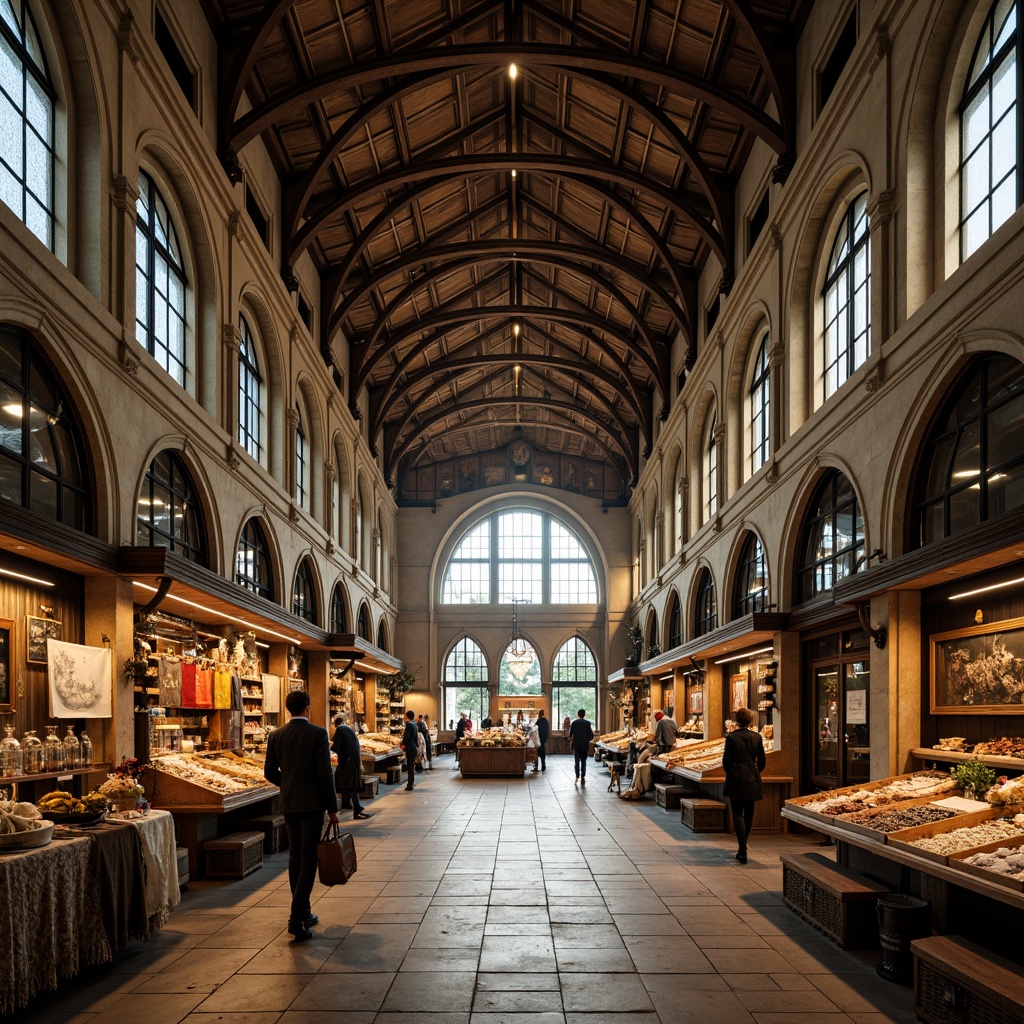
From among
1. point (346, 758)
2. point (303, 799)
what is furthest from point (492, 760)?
point (303, 799)

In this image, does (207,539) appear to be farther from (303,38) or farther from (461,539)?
(461,539)

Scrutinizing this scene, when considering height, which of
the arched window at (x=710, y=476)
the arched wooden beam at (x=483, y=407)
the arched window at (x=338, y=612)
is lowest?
the arched window at (x=338, y=612)

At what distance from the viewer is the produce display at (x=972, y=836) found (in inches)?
218

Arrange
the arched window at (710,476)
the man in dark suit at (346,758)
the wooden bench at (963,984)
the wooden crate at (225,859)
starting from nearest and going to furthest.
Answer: the wooden bench at (963,984) < the wooden crate at (225,859) < the man in dark suit at (346,758) < the arched window at (710,476)

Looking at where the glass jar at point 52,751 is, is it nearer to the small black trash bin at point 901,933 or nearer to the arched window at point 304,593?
the small black trash bin at point 901,933

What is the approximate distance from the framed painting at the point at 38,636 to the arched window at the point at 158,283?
3.50 meters

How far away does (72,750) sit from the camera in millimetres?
7895

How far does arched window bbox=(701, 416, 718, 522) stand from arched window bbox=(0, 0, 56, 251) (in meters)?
12.3

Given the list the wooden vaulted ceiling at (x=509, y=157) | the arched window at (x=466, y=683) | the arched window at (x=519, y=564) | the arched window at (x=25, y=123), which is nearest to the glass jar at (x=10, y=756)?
the arched window at (x=25, y=123)

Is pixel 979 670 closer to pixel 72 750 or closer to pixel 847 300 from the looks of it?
pixel 847 300

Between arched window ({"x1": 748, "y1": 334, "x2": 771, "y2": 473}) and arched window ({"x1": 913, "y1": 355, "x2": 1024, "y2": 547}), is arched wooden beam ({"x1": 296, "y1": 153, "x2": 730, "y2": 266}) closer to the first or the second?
arched window ({"x1": 748, "y1": 334, "x2": 771, "y2": 473})

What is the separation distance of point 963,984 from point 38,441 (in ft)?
23.3

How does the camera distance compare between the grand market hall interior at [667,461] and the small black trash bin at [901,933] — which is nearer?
the small black trash bin at [901,933]

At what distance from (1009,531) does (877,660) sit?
338cm
